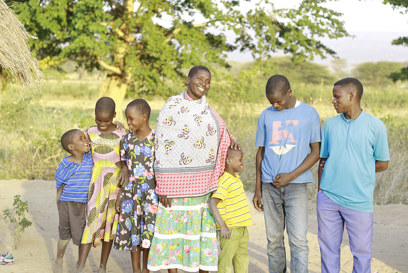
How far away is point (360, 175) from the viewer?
11.5 feet

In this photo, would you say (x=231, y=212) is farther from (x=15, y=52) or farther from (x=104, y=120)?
(x=15, y=52)

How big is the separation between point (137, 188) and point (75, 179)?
63cm

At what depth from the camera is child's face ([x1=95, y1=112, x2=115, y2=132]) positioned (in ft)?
13.5

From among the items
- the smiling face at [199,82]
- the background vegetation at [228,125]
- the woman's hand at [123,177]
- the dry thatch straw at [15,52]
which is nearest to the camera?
the smiling face at [199,82]

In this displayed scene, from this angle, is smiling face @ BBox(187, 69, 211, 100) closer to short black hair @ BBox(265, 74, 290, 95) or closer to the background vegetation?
short black hair @ BBox(265, 74, 290, 95)

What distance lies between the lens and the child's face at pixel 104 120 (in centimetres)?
411

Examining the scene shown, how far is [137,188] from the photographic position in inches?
154

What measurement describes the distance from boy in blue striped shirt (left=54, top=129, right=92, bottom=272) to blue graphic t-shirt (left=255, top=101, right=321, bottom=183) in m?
1.50

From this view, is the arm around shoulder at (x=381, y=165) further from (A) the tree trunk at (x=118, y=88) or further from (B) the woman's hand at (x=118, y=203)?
(A) the tree trunk at (x=118, y=88)

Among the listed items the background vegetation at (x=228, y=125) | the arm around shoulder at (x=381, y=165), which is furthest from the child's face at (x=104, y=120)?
the arm around shoulder at (x=381, y=165)

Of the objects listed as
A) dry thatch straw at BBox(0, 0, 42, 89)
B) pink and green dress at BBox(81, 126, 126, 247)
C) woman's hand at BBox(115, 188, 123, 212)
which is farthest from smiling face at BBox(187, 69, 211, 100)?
dry thatch straw at BBox(0, 0, 42, 89)

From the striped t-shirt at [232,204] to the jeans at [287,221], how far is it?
0.64 feet

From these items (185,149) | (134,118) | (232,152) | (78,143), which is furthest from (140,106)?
(232,152)

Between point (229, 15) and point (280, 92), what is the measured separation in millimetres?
11995
